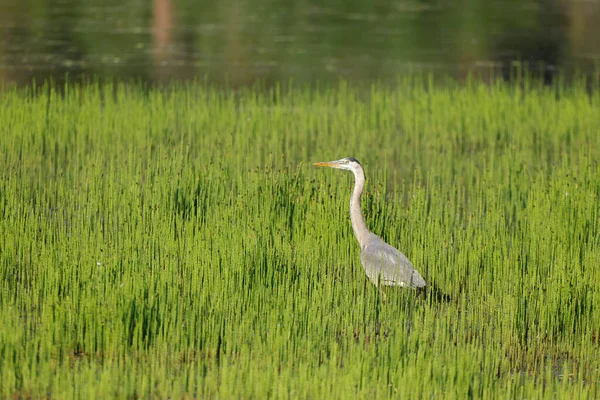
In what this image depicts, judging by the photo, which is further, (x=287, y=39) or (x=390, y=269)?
(x=287, y=39)

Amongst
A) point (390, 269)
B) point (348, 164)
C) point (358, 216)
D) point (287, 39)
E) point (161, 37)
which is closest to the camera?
point (390, 269)

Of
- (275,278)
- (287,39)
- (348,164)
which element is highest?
(348,164)

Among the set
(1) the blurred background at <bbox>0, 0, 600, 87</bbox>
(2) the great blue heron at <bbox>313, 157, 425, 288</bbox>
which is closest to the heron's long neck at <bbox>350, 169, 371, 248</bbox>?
(2) the great blue heron at <bbox>313, 157, 425, 288</bbox>

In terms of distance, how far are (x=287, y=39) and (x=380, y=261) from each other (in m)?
15.0

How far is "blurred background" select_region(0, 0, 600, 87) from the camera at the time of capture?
58.0 ft

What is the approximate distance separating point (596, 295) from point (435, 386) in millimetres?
1642

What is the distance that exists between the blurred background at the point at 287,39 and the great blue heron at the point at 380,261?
770cm

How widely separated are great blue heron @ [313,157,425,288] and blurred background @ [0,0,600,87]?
303 inches

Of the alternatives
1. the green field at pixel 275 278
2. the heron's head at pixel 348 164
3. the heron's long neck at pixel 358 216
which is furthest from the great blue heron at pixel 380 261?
the heron's head at pixel 348 164

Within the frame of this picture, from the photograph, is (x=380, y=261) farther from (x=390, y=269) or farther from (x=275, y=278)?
(x=275, y=278)

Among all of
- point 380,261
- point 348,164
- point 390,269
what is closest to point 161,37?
point 348,164

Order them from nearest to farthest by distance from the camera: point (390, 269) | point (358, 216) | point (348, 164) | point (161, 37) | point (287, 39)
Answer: point (390, 269), point (358, 216), point (348, 164), point (161, 37), point (287, 39)

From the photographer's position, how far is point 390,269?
22.5 feet

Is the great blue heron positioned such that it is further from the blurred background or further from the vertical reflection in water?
the vertical reflection in water
